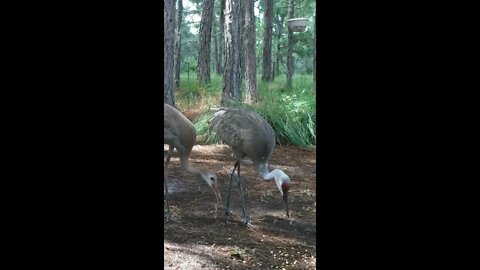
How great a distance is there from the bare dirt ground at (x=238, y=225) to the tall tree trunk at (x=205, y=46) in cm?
504

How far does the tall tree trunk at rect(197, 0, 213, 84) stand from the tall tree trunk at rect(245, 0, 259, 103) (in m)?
1.38

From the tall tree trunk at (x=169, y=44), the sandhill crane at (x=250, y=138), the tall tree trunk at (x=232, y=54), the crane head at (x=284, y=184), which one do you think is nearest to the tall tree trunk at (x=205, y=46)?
the tall tree trunk at (x=232, y=54)

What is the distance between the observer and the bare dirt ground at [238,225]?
291 centimetres

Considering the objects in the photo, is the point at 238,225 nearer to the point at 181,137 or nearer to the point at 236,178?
the point at 181,137

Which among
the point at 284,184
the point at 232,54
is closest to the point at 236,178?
the point at 284,184

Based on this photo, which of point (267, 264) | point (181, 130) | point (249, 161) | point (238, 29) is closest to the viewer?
point (267, 264)

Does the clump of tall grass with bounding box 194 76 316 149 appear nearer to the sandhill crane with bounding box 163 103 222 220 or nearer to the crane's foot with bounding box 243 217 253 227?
the sandhill crane with bounding box 163 103 222 220

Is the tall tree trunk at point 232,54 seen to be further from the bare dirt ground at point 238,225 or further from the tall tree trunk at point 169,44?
the bare dirt ground at point 238,225
